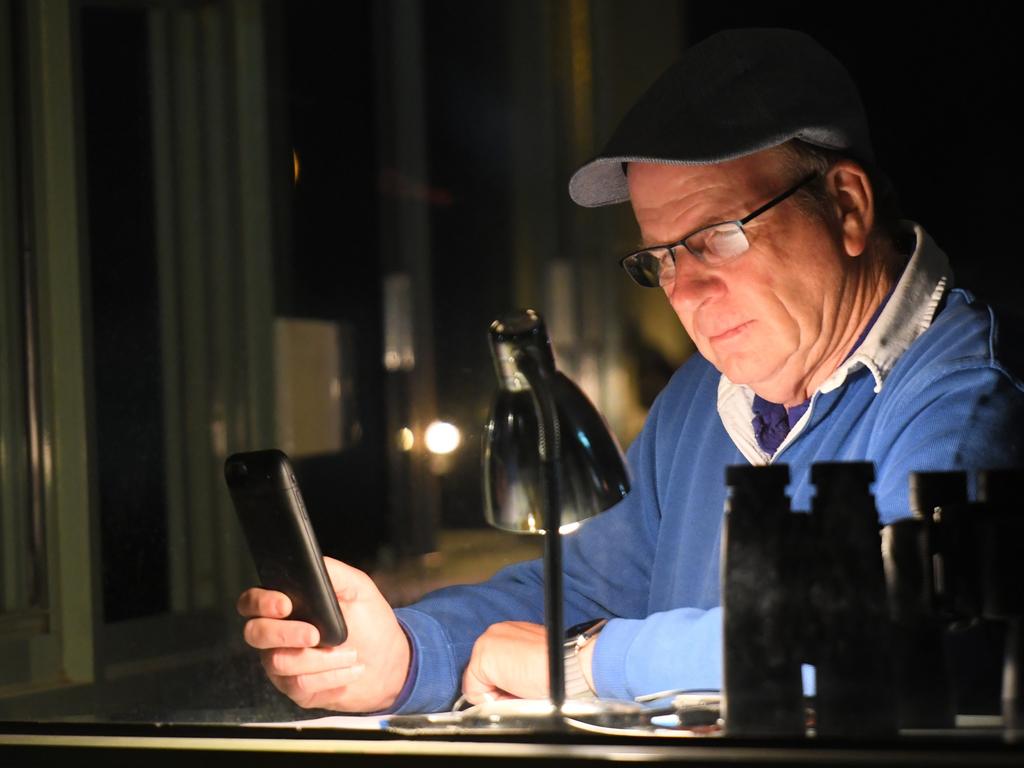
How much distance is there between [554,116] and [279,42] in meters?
0.47

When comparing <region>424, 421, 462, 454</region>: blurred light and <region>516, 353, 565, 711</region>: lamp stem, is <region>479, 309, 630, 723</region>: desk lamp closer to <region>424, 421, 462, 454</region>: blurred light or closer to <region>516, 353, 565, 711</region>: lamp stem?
<region>516, 353, 565, 711</region>: lamp stem

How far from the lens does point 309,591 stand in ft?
3.78

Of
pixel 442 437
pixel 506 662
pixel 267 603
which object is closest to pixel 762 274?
pixel 506 662

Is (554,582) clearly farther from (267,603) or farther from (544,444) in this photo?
(267,603)

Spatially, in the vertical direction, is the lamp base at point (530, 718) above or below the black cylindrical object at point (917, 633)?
below

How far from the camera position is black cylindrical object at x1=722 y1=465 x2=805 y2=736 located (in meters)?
0.85

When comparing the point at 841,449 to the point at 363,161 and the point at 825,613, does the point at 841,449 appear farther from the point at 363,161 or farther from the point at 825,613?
the point at 363,161

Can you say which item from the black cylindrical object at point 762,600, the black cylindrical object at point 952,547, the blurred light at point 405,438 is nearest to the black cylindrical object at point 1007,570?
the black cylindrical object at point 952,547

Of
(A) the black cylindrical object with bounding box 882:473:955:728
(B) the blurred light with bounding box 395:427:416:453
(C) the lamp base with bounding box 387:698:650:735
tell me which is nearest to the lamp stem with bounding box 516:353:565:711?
(C) the lamp base with bounding box 387:698:650:735

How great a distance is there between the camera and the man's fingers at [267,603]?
116 cm

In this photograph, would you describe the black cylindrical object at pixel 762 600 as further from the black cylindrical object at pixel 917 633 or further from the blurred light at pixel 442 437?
the blurred light at pixel 442 437

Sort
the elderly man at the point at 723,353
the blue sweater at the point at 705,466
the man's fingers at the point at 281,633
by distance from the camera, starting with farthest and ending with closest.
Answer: the man's fingers at the point at 281,633, the elderly man at the point at 723,353, the blue sweater at the point at 705,466

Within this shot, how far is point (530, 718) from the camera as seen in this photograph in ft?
3.03

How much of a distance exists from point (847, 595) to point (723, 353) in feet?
1.26
